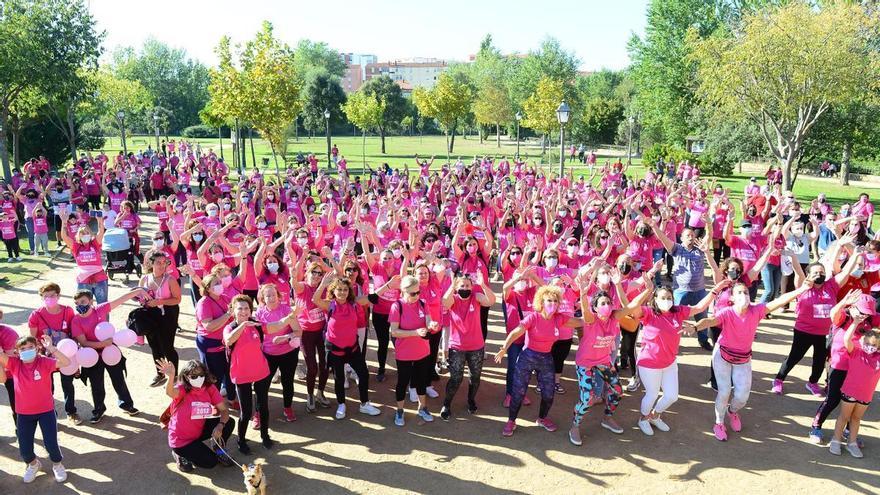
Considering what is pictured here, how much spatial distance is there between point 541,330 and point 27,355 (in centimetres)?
475

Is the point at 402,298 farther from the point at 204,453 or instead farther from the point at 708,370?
the point at 708,370

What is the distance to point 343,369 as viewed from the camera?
21.4 ft

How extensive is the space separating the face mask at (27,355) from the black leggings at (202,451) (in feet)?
4.90

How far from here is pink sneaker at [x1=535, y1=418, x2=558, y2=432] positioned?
6410 millimetres

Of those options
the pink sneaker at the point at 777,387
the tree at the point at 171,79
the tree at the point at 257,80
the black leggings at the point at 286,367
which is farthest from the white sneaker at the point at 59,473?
the tree at the point at 171,79

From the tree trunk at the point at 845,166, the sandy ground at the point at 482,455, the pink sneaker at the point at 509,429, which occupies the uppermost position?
the tree trunk at the point at 845,166

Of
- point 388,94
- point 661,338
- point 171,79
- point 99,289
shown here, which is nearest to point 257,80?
point 99,289

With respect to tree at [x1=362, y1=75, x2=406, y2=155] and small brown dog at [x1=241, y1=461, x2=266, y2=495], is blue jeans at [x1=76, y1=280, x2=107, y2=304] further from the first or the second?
tree at [x1=362, y1=75, x2=406, y2=155]

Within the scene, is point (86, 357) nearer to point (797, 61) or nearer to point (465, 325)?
point (465, 325)

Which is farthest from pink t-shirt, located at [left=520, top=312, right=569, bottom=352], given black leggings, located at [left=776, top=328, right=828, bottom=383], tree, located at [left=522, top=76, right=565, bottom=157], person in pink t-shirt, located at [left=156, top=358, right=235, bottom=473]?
tree, located at [left=522, top=76, right=565, bottom=157]

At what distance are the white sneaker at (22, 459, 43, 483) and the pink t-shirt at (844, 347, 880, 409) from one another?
7.81 meters

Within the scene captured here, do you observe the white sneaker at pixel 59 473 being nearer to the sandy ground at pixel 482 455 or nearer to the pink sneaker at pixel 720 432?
the sandy ground at pixel 482 455

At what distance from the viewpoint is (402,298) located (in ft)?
20.6

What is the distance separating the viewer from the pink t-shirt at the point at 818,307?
21.8ft
